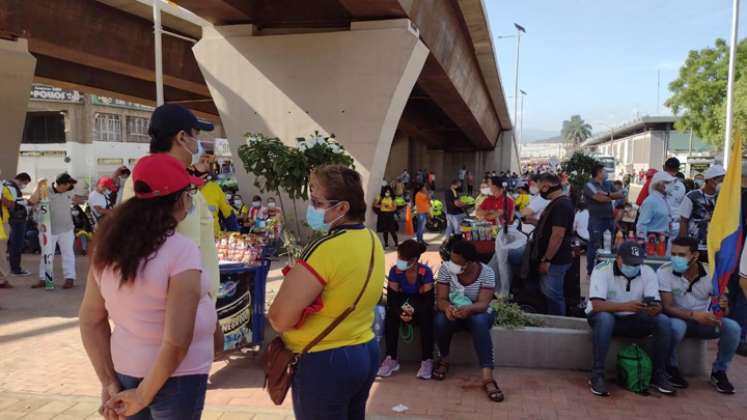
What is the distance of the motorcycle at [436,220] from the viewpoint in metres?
15.8

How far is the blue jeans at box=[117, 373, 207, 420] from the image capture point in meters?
2.05

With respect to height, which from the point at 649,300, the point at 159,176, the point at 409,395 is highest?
the point at 159,176

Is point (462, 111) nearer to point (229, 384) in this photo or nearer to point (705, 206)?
point (705, 206)

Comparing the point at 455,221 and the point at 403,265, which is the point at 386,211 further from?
the point at 403,265

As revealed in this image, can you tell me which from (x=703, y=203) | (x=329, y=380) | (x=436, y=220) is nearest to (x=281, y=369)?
(x=329, y=380)

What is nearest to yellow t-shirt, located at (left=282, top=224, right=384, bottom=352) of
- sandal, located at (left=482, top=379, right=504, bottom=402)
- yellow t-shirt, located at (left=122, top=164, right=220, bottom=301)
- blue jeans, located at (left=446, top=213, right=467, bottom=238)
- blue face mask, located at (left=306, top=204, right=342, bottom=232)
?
blue face mask, located at (left=306, top=204, right=342, bottom=232)

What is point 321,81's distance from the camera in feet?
38.0

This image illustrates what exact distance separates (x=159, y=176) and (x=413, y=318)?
11.3 ft

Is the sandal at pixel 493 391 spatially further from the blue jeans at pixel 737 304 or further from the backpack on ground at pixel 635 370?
the blue jeans at pixel 737 304

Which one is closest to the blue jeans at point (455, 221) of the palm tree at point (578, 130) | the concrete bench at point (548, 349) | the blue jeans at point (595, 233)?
the blue jeans at point (595, 233)

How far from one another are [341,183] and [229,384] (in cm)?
311

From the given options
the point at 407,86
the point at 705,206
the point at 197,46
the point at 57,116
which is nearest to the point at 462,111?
the point at 407,86

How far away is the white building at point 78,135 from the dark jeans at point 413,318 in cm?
3662

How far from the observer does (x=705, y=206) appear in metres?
7.43
